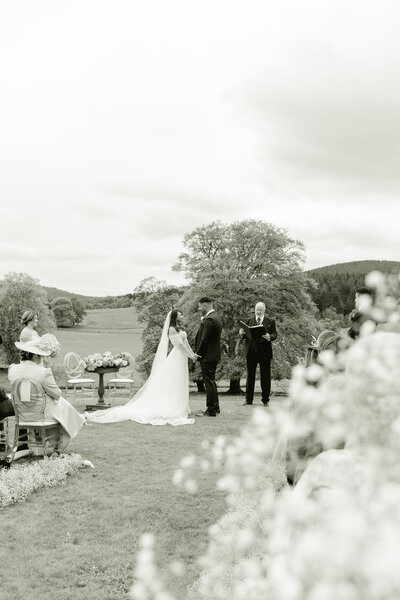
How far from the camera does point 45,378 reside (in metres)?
8.54

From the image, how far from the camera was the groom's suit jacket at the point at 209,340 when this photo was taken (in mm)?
12547

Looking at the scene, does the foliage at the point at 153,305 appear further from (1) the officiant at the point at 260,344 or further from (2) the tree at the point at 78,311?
(2) the tree at the point at 78,311

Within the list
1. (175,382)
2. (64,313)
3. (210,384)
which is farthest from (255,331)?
(64,313)

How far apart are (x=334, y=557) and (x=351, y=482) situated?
26 centimetres

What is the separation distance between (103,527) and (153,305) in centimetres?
3070

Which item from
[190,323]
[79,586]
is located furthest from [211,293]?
[79,586]

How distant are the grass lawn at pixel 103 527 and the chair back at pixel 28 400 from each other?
1.14 meters

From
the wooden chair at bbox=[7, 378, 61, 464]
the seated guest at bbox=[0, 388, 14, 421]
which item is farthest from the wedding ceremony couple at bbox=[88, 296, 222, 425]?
the seated guest at bbox=[0, 388, 14, 421]

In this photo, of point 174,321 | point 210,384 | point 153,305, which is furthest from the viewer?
point 153,305

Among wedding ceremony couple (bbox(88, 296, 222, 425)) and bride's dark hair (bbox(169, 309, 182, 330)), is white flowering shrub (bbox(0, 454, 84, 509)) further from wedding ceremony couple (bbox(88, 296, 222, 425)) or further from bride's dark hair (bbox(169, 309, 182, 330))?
bride's dark hair (bbox(169, 309, 182, 330))

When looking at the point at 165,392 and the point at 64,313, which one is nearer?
the point at 165,392

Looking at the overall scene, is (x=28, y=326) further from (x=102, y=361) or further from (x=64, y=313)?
(x=64, y=313)

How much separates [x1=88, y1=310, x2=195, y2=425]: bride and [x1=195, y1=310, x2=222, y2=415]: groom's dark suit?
299 millimetres

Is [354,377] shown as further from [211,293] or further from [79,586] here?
[211,293]
